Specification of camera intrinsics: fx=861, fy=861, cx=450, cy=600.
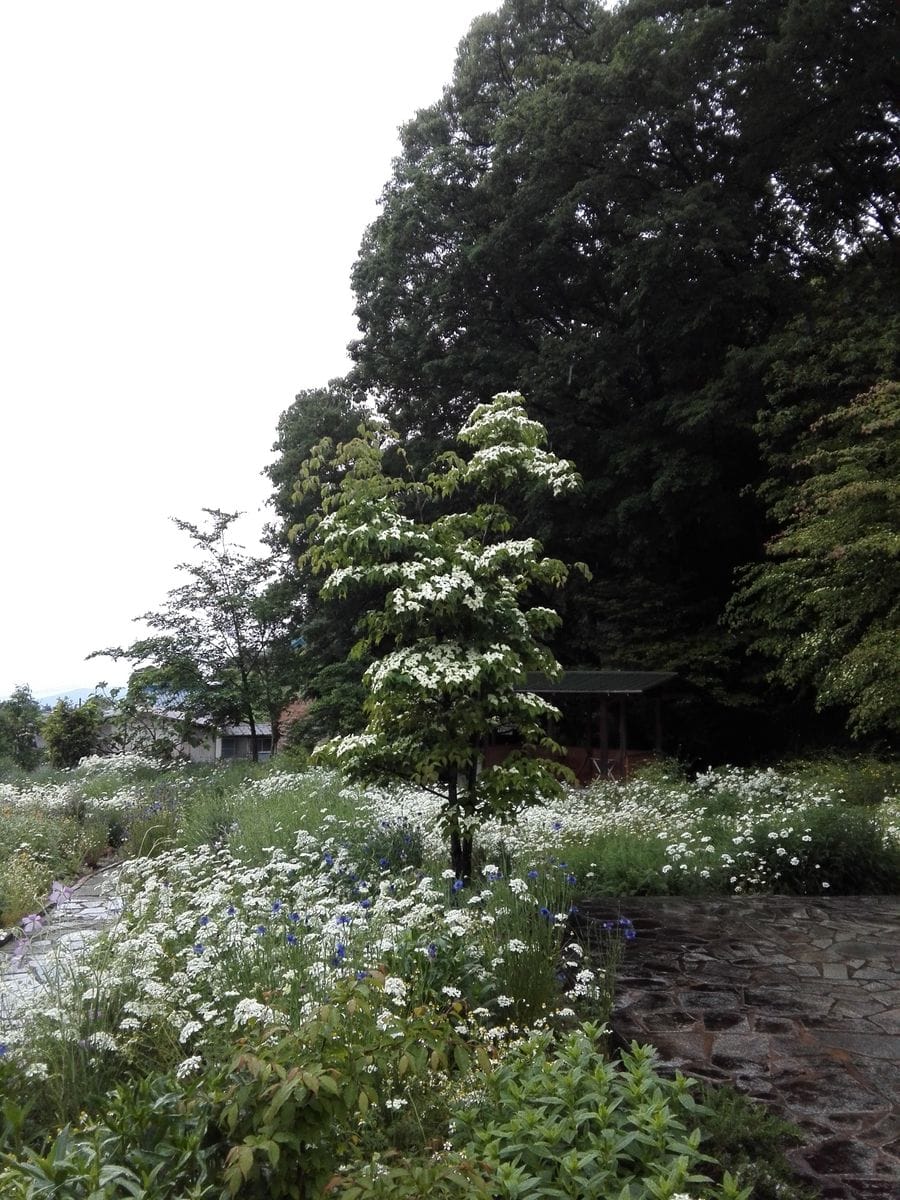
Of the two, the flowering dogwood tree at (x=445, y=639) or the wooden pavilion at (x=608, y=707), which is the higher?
the flowering dogwood tree at (x=445, y=639)

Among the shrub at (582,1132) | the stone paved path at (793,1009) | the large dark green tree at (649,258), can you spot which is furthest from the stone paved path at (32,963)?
the large dark green tree at (649,258)

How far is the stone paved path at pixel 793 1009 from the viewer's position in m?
3.00

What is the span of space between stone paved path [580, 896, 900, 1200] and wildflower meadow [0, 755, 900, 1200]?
11.1 inches

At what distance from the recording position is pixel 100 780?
43.5 feet

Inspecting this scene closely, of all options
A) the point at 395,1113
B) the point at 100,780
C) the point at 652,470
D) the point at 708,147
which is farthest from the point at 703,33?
the point at 395,1113

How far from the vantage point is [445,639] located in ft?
19.8

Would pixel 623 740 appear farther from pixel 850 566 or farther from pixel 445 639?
→ pixel 445 639

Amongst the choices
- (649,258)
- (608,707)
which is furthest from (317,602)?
(649,258)

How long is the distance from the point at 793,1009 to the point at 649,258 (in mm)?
13313

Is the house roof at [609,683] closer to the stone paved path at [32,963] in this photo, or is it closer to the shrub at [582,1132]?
the stone paved path at [32,963]

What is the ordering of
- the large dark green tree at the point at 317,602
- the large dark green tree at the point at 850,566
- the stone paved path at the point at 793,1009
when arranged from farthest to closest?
1. the large dark green tree at the point at 317,602
2. the large dark green tree at the point at 850,566
3. the stone paved path at the point at 793,1009

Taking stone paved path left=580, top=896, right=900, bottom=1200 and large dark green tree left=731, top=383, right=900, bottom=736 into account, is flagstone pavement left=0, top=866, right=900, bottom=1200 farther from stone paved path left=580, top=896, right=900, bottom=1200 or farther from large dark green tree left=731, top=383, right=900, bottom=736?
large dark green tree left=731, top=383, right=900, bottom=736

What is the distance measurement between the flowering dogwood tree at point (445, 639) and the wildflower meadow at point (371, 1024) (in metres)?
0.52

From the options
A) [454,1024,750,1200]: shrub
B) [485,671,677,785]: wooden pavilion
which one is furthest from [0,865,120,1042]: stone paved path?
[485,671,677,785]: wooden pavilion
